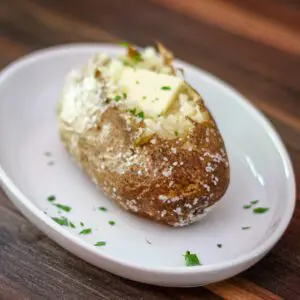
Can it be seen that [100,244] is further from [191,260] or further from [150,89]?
[150,89]

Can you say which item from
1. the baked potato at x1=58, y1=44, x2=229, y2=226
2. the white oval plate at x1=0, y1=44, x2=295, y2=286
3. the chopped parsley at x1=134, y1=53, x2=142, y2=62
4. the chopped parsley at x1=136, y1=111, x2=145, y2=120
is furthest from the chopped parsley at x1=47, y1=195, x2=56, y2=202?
the chopped parsley at x1=134, y1=53, x2=142, y2=62

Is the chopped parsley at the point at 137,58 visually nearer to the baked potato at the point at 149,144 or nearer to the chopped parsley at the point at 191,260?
the baked potato at the point at 149,144

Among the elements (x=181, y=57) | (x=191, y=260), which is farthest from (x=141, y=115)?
(x=181, y=57)

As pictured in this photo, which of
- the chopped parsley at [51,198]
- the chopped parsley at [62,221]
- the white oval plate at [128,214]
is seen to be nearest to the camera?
the white oval plate at [128,214]

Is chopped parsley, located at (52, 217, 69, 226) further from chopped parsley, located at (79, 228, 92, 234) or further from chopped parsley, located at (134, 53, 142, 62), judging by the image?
chopped parsley, located at (134, 53, 142, 62)

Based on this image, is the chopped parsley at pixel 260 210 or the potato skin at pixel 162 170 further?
the chopped parsley at pixel 260 210

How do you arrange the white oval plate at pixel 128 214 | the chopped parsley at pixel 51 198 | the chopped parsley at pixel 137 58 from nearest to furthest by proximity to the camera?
the white oval plate at pixel 128 214, the chopped parsley at pixel 51 198, the chopped parsley at pixel 137 58

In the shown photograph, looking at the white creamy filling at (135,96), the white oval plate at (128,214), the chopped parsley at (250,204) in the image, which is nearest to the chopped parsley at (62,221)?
the white oval plate at (128,214)
